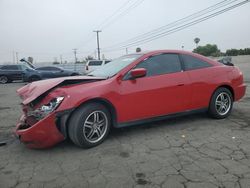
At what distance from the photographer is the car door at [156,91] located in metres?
4.70

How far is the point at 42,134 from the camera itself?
4.05 metres

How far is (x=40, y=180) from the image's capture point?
3.38m

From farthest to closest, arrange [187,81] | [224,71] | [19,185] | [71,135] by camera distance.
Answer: [224,71]
[187,81]
[71,135]
[19,185]

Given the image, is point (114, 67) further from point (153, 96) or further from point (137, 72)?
point (153, 96)

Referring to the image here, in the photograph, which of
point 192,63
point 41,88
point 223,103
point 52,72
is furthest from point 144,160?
point 52,72

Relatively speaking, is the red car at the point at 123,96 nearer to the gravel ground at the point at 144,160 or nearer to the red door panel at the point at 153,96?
the red door panel at the point at 153,96

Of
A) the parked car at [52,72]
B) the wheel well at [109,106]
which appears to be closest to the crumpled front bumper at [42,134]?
the wheel well at [109,106]

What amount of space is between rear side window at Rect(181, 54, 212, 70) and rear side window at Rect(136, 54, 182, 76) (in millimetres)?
167

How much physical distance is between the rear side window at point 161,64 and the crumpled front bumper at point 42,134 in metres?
1.80

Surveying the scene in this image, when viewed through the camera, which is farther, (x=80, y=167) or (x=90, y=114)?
(x=90, y=114)

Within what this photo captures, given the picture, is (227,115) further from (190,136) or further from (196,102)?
(190,136)

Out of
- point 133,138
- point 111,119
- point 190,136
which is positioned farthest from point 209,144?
point 111,119

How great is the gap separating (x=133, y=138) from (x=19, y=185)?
82.9 inches

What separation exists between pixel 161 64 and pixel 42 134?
2493mm
